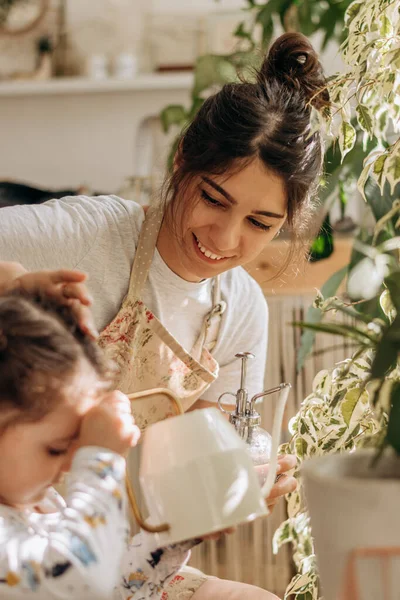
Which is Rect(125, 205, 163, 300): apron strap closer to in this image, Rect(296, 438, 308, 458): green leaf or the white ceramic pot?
Rect(296, 438, 308, 458): green leaf

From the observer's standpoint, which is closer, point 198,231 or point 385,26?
point 385,26

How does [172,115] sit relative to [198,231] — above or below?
above

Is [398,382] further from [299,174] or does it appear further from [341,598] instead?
[299,174]

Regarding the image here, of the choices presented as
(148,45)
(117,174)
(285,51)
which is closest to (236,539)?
(285,51)

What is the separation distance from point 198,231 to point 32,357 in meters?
0.55

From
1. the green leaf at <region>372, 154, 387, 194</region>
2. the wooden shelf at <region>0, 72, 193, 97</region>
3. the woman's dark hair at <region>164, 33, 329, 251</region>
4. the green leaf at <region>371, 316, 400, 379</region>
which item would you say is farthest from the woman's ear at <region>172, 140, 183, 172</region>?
the wooden shelf at <region>0, 72, 193, 97</region>

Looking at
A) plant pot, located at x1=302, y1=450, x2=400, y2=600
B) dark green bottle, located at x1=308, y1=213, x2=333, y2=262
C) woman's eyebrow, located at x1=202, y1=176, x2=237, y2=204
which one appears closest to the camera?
plant pot, located at x1=302, y1=450, x2=400, y2=600

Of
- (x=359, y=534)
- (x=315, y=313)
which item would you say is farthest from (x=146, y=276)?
(x=359, y=534)

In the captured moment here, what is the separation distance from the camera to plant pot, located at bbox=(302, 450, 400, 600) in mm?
591

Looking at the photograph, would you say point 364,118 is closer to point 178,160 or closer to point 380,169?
point 380,169

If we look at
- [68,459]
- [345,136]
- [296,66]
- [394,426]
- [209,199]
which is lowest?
[68,459]

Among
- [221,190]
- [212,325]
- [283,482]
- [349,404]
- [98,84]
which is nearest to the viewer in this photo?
[283,482]

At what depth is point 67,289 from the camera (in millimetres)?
843

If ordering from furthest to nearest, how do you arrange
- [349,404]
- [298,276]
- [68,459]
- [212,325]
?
[298,276] < [212,325] < [349,404] < [68,459]
